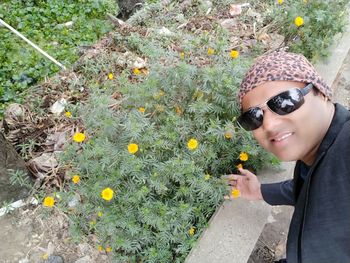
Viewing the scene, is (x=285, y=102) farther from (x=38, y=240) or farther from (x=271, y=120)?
(x=38, y=240)

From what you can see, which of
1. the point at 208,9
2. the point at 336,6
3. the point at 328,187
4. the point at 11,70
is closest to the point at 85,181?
the point at 328,187

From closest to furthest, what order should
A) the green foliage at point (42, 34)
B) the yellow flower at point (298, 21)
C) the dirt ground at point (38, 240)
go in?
the dirt ground at point (38, 240), the yellow flower at point (298, 21), the green foliage at point (42, 34)

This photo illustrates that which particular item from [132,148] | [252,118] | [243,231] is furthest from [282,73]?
[243,231]

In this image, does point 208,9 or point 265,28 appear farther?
point 208,9

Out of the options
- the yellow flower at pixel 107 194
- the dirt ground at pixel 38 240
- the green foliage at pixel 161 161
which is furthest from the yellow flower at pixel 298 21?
the dirt ground at pixel 38 240

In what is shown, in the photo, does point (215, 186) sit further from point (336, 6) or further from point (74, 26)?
point (74, 26)

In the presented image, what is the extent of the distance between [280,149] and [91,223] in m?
1.36

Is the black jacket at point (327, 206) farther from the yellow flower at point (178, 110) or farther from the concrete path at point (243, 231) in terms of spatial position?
the yellow flower at point (178, 110)

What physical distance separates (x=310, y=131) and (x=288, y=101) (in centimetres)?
20

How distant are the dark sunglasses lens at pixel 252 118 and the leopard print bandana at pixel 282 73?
0.35ft

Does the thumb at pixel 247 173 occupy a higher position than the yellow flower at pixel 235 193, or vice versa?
the thumb at pixel 247 173

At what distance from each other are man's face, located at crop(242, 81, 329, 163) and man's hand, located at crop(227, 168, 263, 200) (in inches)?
31.1

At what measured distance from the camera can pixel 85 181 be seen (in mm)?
2502

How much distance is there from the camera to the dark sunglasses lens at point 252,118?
1.68 meters
